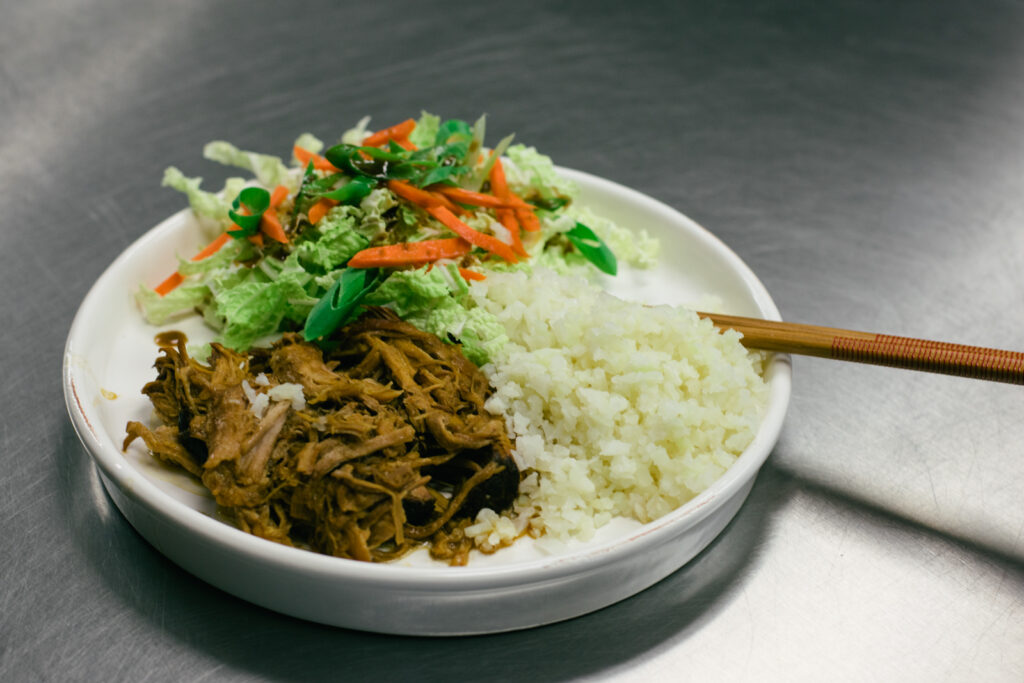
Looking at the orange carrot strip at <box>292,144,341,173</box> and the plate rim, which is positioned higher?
the orange carrot strip at <box>292,144,341,173</box>

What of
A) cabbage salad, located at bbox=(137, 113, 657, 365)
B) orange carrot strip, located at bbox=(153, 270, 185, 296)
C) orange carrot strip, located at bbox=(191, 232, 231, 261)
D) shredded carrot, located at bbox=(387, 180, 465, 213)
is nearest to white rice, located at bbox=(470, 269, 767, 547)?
cabbage salad, located at bbox=(137, 113, 657, 365)

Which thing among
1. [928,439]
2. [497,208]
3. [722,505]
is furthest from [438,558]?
[928,439]

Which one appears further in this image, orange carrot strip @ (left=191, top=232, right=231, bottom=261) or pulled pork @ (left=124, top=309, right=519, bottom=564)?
orange carrot strip @ (left=191, top=232, right=231, bottom=261)

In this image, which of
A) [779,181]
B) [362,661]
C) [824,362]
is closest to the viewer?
[362,661]

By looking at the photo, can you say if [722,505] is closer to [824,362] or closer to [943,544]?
[943,544]

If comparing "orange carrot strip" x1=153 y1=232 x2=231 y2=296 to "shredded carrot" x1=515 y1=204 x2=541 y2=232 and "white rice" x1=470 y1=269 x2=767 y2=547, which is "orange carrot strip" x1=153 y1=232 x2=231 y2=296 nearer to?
"shredded carrot" x1=515 y1=204 x2=541 y2=232

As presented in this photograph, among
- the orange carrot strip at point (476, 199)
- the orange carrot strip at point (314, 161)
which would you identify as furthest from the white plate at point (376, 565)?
the orange carrot strip at point (476, 199)

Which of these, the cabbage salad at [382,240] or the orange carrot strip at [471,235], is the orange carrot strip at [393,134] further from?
the orange carrot strip at [471,235]

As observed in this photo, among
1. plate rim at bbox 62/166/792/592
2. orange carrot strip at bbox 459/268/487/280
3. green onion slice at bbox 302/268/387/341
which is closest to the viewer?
plate rim at bbox 62/166/792/592
